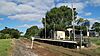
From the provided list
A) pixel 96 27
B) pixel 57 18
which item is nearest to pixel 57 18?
pixel 57 18

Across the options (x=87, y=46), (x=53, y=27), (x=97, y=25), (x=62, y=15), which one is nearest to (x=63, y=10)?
(x=62, y=15)

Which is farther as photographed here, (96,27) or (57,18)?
(96,27)

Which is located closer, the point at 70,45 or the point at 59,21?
the point at 70,45

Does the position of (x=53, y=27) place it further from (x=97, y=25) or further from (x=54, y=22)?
(x=97, y=25)

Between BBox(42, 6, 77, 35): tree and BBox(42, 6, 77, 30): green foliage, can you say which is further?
BBox(42, 6, 77, 30): green foliage

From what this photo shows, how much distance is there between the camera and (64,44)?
151 ft

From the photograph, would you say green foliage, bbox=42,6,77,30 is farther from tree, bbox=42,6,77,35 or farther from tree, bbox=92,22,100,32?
tree, bbox=92,22,100,32

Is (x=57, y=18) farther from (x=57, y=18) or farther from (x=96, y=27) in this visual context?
(x=96, y=27)

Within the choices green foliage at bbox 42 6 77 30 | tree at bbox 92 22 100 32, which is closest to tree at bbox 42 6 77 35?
green foliage at bbox 42 6 77 30

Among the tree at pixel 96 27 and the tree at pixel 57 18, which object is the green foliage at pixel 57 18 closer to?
the tree at pixel 57 18

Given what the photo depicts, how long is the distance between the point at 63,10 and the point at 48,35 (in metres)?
14.3

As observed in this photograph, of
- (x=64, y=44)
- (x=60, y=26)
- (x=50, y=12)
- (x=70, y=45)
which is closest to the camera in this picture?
(x=70, y=45)

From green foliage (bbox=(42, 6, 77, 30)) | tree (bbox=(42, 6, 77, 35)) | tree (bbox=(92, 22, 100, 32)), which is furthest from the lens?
tree (bbox=(92, 22, 100, 32))

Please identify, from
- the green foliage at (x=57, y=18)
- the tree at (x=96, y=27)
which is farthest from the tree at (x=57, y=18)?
the tree at (x=96, y=27)
